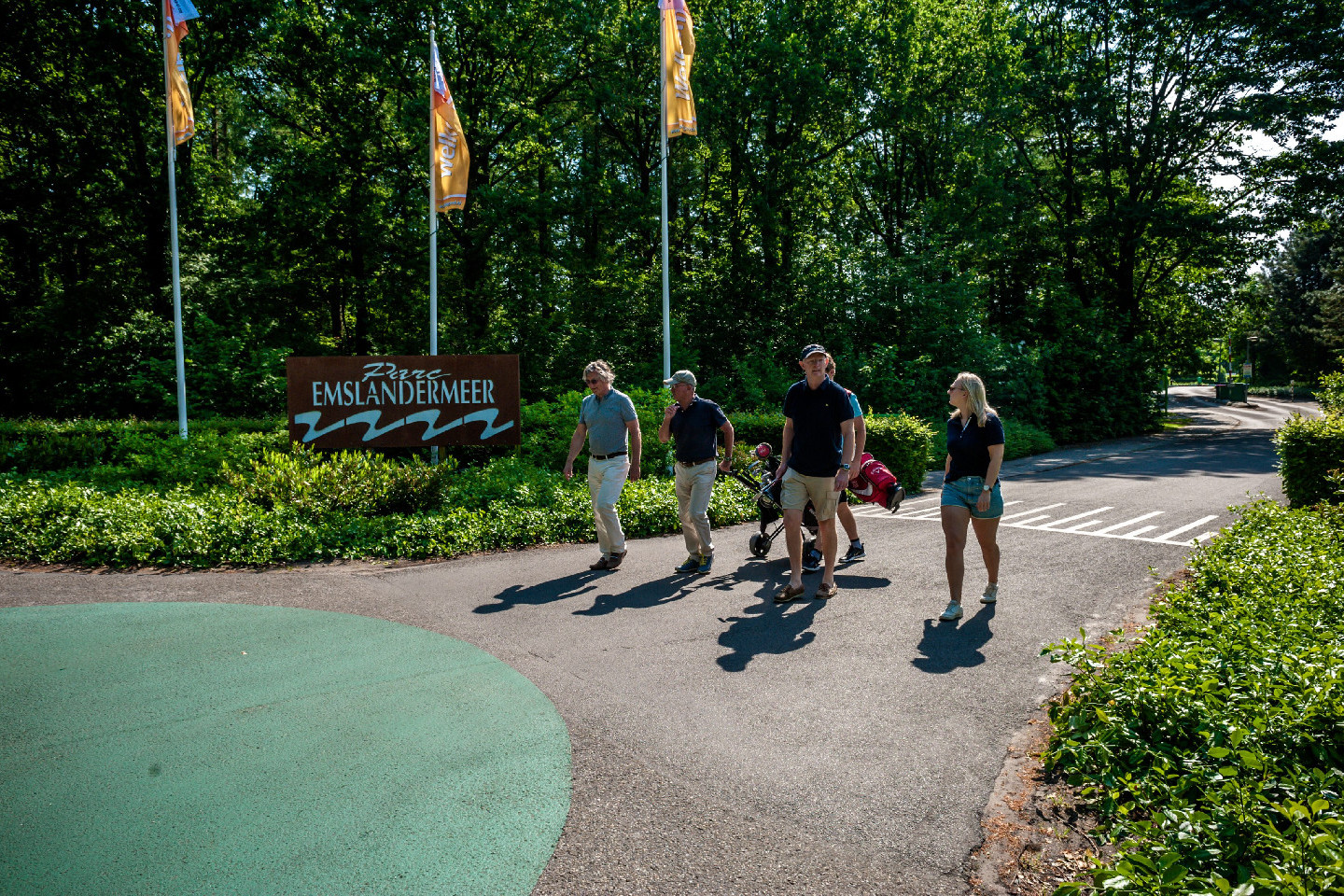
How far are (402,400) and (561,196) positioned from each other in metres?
14.7

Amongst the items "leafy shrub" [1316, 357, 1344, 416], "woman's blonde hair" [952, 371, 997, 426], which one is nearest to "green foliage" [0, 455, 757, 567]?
"woman's blonde hair" [952, 371, 997, 426]

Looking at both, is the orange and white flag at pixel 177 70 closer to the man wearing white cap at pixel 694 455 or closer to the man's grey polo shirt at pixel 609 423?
the man's grey polo shirt at pixel 609 423

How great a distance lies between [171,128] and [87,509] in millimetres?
8579

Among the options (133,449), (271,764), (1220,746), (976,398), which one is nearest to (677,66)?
(976,398)

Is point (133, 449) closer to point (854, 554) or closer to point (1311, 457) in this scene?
point (854, 554)

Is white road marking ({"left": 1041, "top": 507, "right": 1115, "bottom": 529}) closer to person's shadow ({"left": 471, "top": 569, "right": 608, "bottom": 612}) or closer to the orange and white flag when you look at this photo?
person's shadow ({"left": 471, "top": 569, "right": 608, "bottom": 612})

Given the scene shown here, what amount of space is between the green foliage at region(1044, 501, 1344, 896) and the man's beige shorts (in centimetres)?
236

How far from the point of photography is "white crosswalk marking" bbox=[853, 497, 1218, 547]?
30.5ft

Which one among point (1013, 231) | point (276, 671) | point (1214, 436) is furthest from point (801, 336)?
point (276, 671)

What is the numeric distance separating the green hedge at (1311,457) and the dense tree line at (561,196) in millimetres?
11435

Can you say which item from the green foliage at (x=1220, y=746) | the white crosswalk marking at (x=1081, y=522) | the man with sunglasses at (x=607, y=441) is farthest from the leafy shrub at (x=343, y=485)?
the green foliage at (x=1220, y=746)

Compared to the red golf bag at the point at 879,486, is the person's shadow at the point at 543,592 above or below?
below

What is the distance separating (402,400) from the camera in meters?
11.4

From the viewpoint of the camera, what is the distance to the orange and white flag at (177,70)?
539 inches
